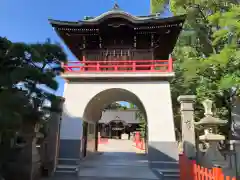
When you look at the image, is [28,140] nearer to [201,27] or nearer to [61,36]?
[61,36]

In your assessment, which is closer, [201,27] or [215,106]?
[215,106]

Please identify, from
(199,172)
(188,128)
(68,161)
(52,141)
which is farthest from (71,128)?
(199,172)

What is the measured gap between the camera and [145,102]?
33.6 ft

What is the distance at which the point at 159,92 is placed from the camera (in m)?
10.4

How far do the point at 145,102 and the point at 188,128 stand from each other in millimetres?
2376

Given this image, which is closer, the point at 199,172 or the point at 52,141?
the point at 199,172

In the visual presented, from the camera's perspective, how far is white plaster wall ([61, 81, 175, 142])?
974 cm

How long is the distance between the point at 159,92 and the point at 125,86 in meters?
1.63

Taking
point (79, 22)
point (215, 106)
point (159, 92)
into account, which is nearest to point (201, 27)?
point (215, 106)

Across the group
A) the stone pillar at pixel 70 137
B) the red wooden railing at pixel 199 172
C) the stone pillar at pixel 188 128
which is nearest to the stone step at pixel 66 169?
the stone pillar at pixel 70 137

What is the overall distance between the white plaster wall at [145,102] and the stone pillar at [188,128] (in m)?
1.06

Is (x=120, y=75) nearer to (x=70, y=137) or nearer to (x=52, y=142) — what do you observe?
(x=70, y=137)

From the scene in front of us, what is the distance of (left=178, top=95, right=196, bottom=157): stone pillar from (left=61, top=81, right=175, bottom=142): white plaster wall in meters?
1.06

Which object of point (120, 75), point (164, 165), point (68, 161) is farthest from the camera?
point (120, 75)
